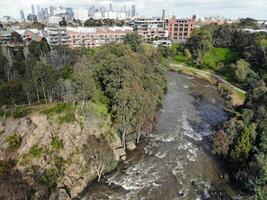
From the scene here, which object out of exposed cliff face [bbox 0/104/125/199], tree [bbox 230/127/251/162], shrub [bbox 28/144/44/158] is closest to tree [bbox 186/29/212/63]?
tree [bbox 230/127/251/162]

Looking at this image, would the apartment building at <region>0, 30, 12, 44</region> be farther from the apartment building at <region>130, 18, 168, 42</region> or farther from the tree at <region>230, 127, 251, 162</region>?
the tree at <region>230, 127, 251, 162</region>

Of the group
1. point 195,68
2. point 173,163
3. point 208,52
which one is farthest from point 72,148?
point 208,52

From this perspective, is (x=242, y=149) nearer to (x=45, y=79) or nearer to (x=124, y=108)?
(x=124, y=108)

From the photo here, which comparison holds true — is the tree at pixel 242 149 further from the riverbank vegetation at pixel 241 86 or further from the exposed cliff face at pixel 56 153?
the exposed cliff face at pixel 56 153

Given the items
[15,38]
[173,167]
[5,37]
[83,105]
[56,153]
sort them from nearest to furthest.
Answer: [56,153] < [173,167] < [83,105] < [15,38] < [5,37]

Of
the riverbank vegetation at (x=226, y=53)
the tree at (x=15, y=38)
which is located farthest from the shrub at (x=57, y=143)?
the tree at (x=15, y=38)

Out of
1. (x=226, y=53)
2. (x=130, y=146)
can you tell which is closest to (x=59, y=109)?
(x=130, y=146)
